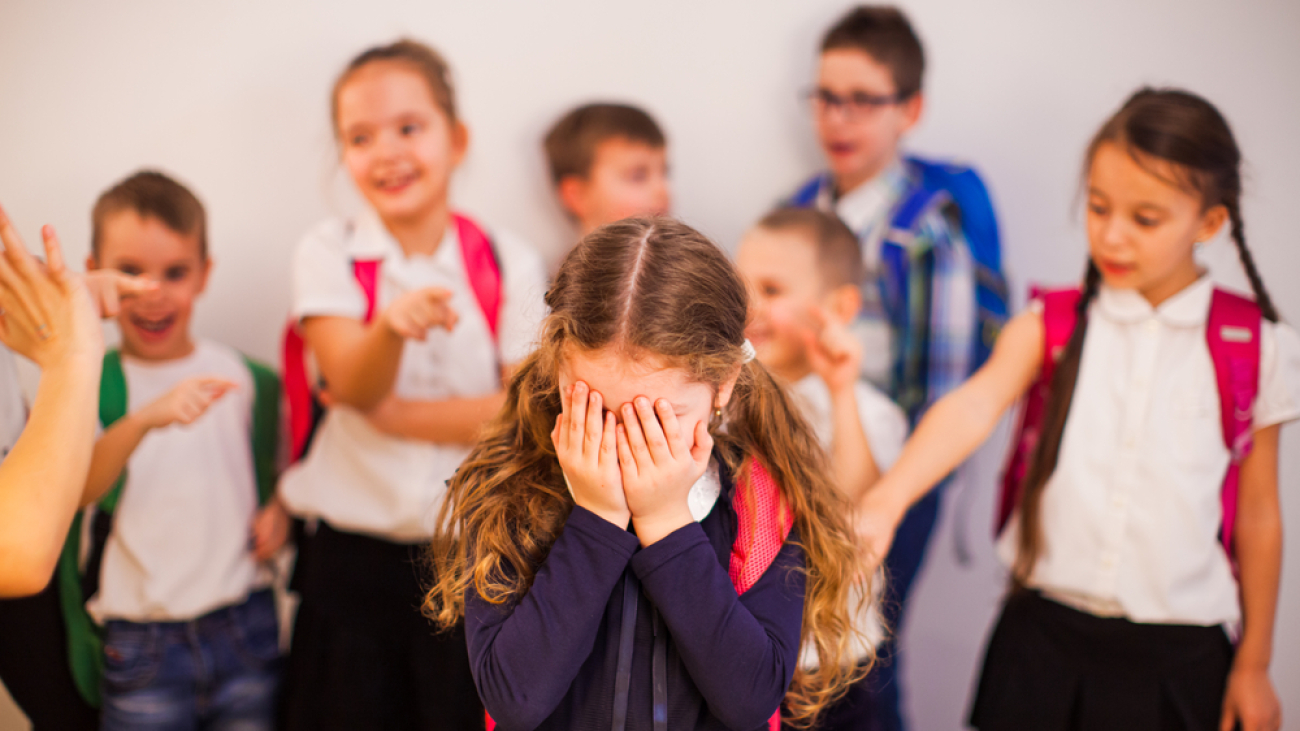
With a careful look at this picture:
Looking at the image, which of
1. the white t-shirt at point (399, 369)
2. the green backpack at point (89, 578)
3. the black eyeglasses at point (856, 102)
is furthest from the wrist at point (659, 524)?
the black eyeglasses at point (856, 102)

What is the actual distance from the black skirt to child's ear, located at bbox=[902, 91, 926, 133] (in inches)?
45.1

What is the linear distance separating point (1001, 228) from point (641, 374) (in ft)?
5.32

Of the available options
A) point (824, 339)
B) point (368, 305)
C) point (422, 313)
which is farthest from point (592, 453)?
point (368, 305)

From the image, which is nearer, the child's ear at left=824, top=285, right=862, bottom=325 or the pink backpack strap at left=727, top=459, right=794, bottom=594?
the pink backpack strap at left=727, top=459, right=794, bottom=594

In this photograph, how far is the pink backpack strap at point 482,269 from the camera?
5.68ft

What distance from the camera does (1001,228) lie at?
7.39 feet

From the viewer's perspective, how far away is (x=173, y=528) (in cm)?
156

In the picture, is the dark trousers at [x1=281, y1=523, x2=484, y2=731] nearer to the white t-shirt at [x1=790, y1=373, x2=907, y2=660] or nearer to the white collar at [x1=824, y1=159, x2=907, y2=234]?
the white t-shirt at [x1=790, y1=373, x2=907, y2=660]

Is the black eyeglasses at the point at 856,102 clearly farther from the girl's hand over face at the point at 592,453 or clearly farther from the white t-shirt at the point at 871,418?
the girl's hand over face at the point at 592,453

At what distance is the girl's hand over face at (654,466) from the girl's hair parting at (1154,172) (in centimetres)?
81

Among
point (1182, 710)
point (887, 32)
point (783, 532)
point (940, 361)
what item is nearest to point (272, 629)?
point (783, 532)

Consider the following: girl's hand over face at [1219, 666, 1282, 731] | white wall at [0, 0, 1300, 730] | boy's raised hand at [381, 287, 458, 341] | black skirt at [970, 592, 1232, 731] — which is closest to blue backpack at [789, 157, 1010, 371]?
white wall at [0, 0, 1300, 730]

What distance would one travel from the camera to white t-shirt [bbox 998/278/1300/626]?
1.41m

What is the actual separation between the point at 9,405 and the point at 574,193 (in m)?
1.22
